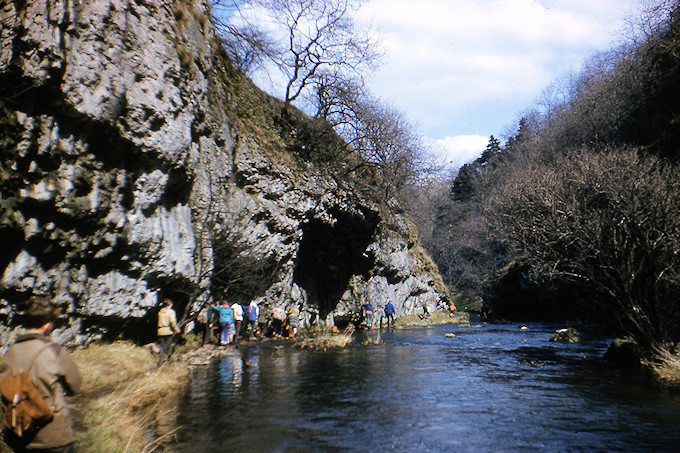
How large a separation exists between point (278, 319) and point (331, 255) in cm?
695

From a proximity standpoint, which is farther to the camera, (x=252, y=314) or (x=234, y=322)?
(x=252, y=314)

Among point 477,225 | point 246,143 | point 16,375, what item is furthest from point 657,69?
point 477,225

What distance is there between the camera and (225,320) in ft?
60.5

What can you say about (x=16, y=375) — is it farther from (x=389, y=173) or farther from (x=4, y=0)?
(x=389, y=173)

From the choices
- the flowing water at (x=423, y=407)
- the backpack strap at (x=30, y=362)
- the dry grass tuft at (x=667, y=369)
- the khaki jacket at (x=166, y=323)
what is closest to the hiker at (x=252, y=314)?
the flowing water at (x=423, y=407)

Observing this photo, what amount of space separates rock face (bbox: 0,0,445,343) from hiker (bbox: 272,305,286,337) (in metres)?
1.89

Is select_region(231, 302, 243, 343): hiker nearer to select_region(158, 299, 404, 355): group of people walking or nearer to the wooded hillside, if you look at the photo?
select_region(158, 299, 404, 355): group of people walking

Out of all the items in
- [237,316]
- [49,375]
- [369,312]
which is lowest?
[49,375]

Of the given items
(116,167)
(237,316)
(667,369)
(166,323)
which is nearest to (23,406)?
(116,167)

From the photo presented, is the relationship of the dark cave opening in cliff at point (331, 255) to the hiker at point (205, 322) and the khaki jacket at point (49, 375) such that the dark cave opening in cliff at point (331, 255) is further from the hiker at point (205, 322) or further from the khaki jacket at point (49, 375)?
the khaki jacket at point (49, 375)

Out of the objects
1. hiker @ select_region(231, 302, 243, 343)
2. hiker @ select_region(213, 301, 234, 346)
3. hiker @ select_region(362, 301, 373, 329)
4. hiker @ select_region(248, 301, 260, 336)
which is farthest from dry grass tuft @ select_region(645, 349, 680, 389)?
hiker @ select_region(362, 301, 373, 329)

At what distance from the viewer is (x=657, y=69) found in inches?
991

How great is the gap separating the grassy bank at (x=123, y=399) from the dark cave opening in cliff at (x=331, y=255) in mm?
15781

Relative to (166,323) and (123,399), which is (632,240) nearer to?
(166,323)
